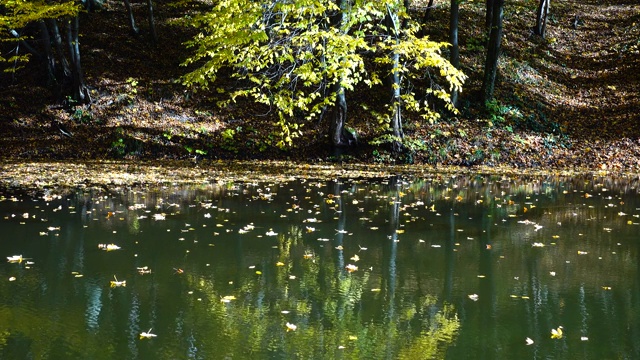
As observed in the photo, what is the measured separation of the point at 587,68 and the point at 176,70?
1635 cm

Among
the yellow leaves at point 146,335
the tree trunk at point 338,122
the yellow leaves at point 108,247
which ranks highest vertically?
the tree trunk at point 338,122

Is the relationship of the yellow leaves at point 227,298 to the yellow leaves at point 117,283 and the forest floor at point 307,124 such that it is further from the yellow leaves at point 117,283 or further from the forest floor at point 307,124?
the forest floor at point 307,124

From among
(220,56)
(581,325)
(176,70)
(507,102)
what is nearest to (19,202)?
(220,56)

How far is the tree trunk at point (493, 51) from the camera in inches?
703

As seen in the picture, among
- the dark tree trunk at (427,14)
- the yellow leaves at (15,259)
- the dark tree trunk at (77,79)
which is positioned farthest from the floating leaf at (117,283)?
the dark tree trunk at (427,14)

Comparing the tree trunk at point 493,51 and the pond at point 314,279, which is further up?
the tree trunk at point 493,51

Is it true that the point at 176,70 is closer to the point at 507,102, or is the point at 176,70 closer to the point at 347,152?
the point at 347,152

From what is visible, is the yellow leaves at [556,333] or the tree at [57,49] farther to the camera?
the tree at [57,49]

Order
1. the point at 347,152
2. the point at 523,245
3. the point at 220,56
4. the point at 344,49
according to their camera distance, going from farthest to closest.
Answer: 1. the point at 347,152
2. the point at 220,56
3. the point at 344,49
4. the point at 523,245

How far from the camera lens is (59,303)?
4594mm

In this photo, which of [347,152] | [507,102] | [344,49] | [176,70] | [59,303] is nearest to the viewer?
[59,303]

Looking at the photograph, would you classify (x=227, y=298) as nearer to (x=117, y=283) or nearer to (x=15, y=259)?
(x=117, y=283)

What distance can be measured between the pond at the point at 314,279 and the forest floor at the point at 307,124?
686cm

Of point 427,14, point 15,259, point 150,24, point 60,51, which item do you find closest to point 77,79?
point 60,51
